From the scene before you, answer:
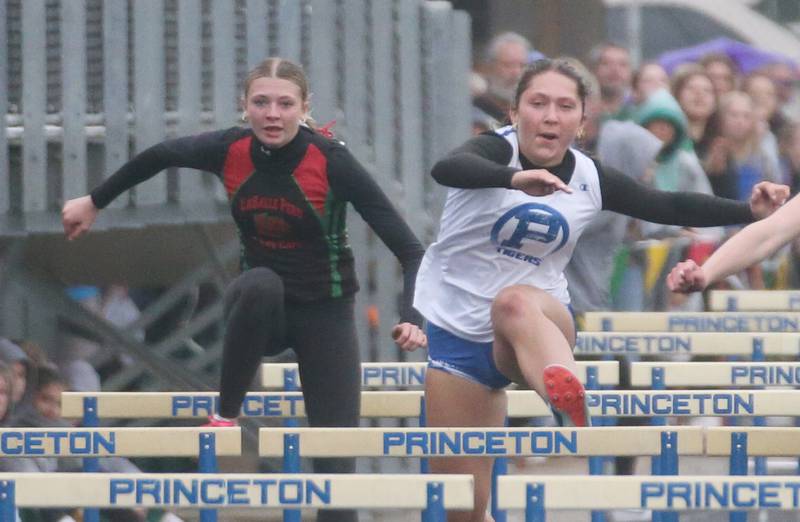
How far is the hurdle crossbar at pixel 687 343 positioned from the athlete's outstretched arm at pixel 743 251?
223 cm

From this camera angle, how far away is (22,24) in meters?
9.61

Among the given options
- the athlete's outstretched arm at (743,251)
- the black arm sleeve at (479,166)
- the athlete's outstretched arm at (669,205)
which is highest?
the black arm sleeve at (479,166)

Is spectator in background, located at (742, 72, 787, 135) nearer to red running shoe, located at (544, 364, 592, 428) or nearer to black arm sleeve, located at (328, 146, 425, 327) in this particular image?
black arm sleeve, located at (328, 146, 425, 327)

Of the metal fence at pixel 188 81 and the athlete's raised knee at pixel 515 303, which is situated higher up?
the metal fence at pixel 188 81

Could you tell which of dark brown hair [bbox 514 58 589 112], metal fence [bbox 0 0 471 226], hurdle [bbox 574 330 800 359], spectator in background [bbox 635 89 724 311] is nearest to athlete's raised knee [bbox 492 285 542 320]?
dark brown hair [bbox 514 58 589 112]

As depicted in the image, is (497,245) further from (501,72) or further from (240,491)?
(501,72)

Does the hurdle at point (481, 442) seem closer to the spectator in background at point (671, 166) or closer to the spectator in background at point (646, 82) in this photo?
the spectator in background at point (671, 166)

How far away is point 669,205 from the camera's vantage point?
6.78 m

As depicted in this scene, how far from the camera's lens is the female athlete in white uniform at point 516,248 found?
254 inches

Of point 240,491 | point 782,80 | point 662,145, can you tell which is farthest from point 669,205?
point 782,80

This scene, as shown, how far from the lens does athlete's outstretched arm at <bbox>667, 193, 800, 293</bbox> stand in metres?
6.14

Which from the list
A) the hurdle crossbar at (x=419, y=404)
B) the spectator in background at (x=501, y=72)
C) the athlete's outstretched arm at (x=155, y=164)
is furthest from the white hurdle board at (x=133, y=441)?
the spectator in background at (x=501, y=72)

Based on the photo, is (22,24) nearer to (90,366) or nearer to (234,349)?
(90,366)

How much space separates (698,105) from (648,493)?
763cm
